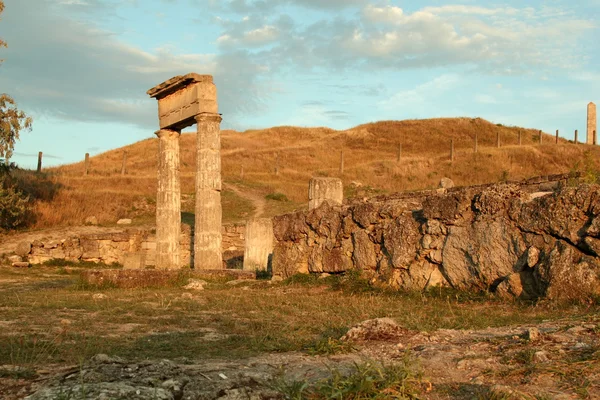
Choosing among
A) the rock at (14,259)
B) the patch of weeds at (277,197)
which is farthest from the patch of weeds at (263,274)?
the patch of weeds at (277,197)

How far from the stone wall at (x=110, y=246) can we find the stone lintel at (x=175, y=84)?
5.60m

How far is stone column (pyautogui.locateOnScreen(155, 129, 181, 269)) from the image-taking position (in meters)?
16.8

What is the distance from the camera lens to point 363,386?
3.38 m

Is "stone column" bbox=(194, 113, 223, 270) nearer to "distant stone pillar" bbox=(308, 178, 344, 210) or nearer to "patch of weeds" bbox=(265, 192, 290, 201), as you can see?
"distant stone pillar" bbox=(308, 178, 344, 210)

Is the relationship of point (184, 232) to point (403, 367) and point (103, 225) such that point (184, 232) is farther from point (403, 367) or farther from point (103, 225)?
point (403, 367)

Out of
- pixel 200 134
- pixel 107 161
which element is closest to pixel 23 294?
pixel 200 134

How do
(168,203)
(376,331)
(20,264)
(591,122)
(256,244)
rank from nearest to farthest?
(376,331)
(256,244)
(168,203)
(20,264)
(591,122)

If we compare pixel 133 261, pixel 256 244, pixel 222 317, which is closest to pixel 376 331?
pixel 222 317

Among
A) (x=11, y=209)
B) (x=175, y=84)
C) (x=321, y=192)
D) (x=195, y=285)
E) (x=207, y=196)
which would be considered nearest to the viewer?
(x=195, y=285)

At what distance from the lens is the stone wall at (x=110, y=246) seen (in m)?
20.2

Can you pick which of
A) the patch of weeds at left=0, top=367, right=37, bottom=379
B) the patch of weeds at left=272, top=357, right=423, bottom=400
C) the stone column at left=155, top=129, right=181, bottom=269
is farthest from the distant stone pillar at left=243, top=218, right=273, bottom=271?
the patch of weeds at left=272, top=357, right=423, bottom=400

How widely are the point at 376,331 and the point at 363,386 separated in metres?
1.79

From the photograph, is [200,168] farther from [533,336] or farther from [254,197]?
[254,197]

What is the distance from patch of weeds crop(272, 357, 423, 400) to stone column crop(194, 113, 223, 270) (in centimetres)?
1170
